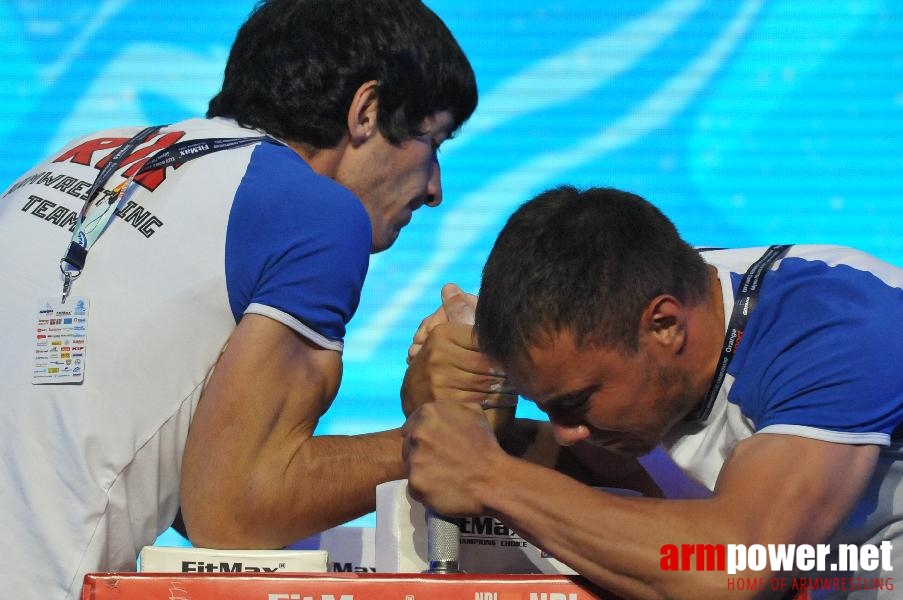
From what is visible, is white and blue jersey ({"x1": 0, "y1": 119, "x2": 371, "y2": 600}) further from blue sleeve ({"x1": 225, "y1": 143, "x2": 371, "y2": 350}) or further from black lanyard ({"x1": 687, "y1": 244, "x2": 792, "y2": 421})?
black lanyard ({"x1": 687, "y1": 244, "x2": 792, "y2": 421})

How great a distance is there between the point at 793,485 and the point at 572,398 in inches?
10.3

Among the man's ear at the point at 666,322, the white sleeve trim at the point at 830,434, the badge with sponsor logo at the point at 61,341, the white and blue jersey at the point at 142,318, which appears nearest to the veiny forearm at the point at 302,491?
the white and blue jersey at the point at 142,318

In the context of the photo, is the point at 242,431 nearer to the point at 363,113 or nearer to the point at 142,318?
the point at 142,318

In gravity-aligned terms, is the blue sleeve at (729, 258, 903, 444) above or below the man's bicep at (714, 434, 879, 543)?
above

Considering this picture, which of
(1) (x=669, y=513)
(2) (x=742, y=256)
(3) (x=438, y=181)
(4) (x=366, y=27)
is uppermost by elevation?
(4) (x=366, y=27)

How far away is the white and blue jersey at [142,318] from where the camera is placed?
48.8 inches

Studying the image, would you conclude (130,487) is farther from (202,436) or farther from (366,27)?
(366,27)

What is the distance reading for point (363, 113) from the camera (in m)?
1.65

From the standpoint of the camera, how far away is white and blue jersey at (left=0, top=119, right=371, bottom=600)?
1239 millimetres

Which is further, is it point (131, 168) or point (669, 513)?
point (131, 168)

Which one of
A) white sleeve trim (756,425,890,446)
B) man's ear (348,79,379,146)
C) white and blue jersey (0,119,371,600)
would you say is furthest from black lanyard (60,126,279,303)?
white sleeve trim (756,425,890,446)

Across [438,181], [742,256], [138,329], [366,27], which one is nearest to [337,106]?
[366,27]

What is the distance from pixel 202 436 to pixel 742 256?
75cm

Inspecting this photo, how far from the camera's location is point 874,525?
1348mm
